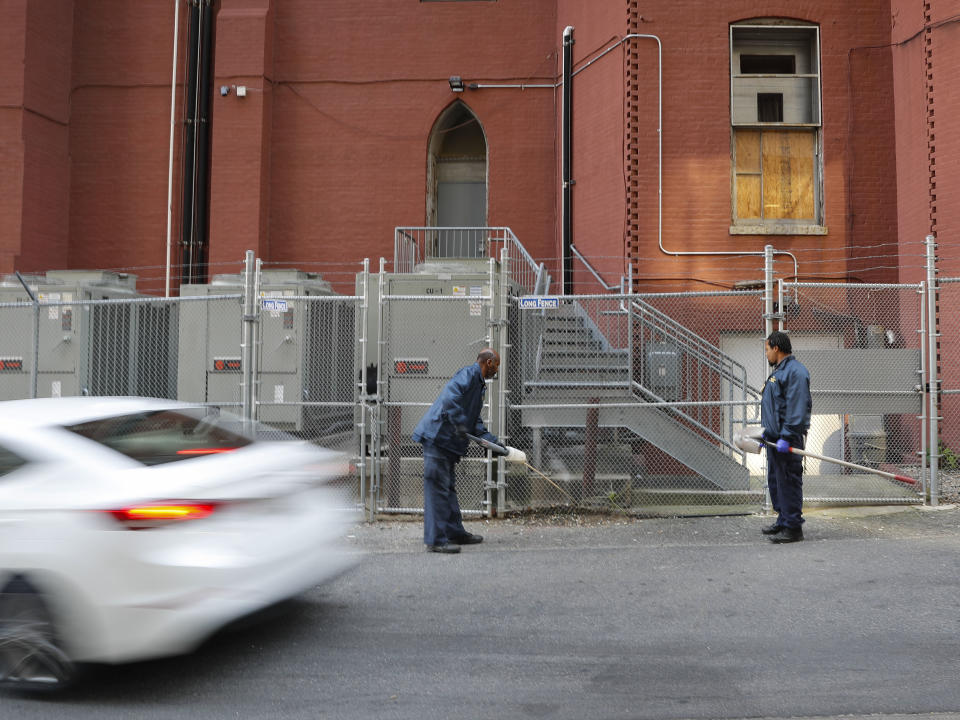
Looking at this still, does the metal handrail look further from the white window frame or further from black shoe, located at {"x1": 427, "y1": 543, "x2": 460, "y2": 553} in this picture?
black shoe, located at {"x1": 427, "y1": 543, "x2": 460, "y2": 553}

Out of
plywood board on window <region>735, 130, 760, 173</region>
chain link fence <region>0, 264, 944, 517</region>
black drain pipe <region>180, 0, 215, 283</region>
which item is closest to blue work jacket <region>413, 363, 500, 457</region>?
chain link fence <region>0, 264, 944, 517</region>

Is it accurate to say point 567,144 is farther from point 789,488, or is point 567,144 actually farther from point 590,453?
point 789,488

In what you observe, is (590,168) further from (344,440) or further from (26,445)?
(26,445)

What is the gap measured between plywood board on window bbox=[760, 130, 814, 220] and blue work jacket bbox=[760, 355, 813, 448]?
5099 mm

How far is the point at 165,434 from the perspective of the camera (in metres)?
4.52

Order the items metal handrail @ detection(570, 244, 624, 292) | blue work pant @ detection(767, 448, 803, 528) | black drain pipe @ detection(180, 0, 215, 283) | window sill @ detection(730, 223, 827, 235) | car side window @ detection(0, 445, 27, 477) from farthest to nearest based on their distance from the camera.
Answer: black drain pipe @ detection(180, 0, 215, 283) < metal handrail @ detection(570, 244, 624, 292) < window sill @ detection(730, 223, 827, 235) < blue work pant @ detection(767, 448, 803, 528) < car side window @ detection(0, 445, 27, 477)

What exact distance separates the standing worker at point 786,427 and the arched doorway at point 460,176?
8597mm

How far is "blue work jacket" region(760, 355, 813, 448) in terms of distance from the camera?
277 inches

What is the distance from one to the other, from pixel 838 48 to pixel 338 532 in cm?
1031

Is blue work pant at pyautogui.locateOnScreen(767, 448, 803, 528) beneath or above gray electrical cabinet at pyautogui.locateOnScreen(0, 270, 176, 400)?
beneath

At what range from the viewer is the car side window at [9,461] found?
4.07m

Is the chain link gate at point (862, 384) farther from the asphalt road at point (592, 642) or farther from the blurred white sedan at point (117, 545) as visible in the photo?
the blurred white sedan at point (117, 545)

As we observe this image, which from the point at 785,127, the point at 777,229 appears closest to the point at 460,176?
the point at 785,127

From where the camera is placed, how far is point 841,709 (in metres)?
3.85
